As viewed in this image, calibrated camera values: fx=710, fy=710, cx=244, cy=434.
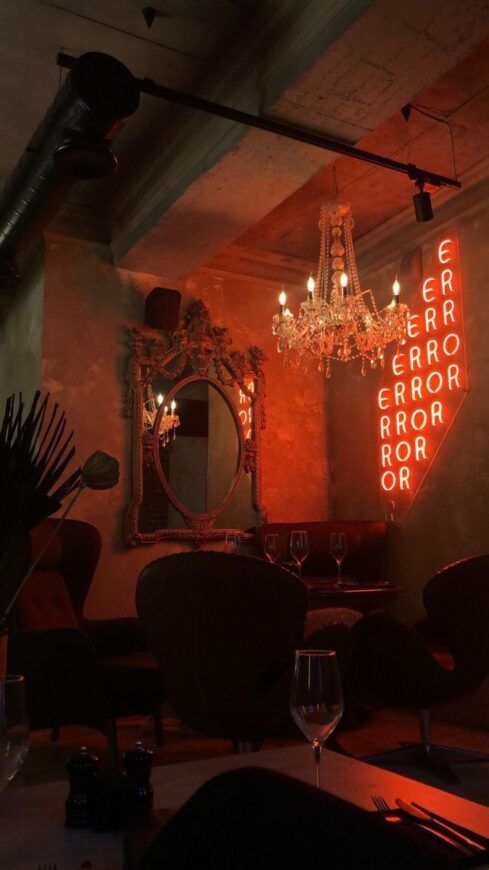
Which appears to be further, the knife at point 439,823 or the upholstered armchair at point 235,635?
the upholstered armchair at point 235,635

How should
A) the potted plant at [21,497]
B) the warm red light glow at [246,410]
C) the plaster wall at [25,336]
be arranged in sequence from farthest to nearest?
the warm red light glow at [246,410]
the plaster wall at [25,336]
the potted plant at [21,497]

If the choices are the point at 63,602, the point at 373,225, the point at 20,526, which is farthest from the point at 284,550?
the point at 20,526

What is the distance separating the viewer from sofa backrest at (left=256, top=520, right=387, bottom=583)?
187 inches

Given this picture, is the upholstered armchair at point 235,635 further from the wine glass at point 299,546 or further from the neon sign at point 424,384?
the neon sign at point 424,384

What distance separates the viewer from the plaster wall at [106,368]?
4.76 meters

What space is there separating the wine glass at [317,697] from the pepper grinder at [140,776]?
232mm

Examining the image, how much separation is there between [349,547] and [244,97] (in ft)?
9.15

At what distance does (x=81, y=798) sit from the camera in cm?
99

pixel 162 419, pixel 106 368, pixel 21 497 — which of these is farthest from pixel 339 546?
pixel 21 497

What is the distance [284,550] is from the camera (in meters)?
5.08

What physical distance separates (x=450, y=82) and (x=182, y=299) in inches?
95.7

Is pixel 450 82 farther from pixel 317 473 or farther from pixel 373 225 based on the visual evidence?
pixel 317 473

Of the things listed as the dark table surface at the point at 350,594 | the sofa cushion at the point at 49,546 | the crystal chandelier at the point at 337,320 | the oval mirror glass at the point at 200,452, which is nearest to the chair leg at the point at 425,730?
the dark table surface at the point at 350,594

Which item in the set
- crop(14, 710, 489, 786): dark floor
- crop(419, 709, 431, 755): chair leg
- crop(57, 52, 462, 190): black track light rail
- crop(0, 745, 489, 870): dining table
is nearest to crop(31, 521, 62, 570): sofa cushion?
crop(14, 710, 489, 786): dark floor
